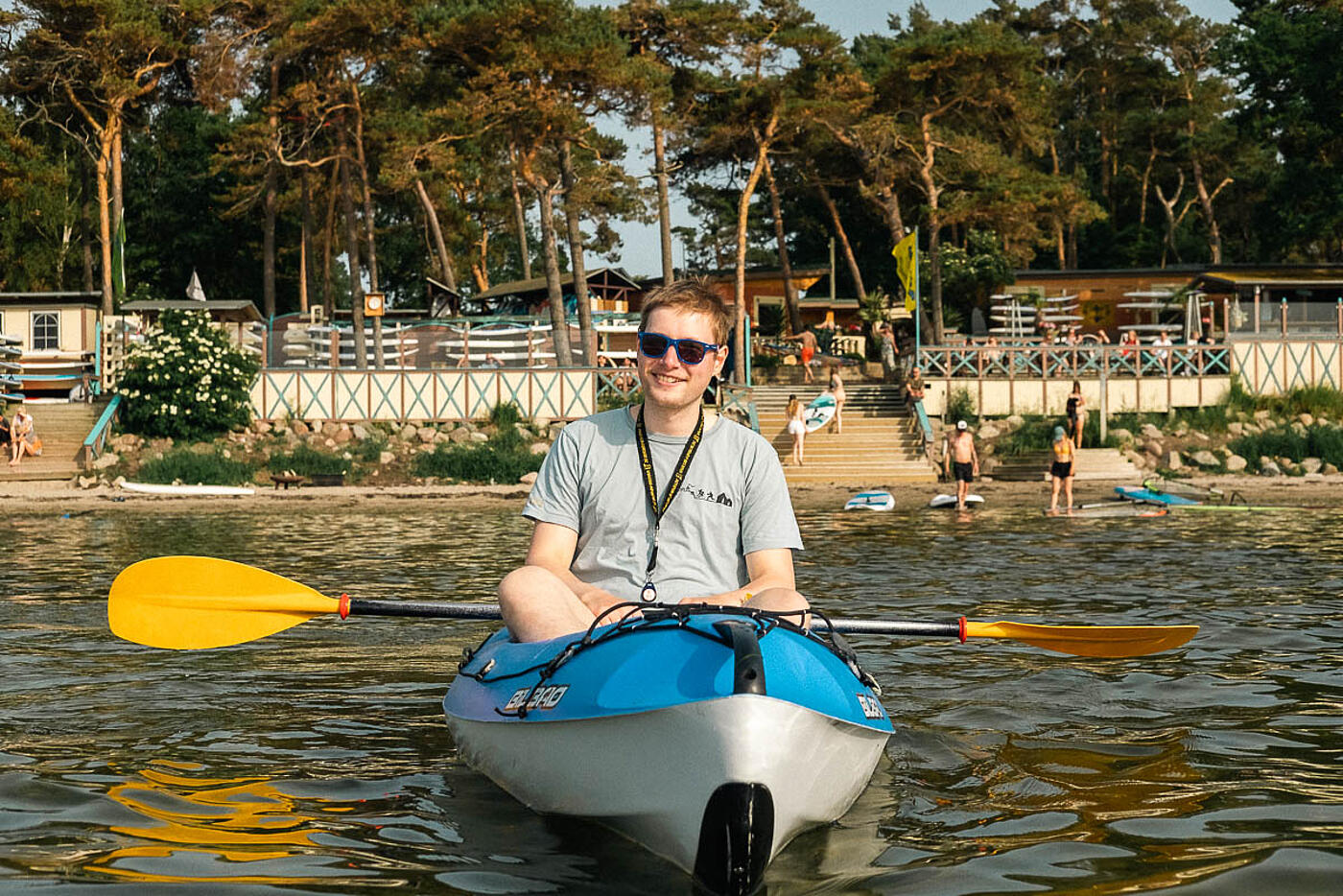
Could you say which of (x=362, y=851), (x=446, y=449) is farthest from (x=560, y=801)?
(x=446, y=449)

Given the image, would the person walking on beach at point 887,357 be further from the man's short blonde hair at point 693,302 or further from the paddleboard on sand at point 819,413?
the man's short blonde hair at point 693,302

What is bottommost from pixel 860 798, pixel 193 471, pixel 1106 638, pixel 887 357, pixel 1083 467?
pixel 1083 467

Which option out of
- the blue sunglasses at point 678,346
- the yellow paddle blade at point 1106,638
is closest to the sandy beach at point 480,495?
the yellow paddle blade at point 1106,638

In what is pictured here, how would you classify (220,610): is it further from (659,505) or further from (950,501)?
(950,501)

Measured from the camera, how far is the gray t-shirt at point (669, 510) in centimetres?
572

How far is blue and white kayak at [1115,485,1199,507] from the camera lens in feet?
78.8

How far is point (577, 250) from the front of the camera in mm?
36000

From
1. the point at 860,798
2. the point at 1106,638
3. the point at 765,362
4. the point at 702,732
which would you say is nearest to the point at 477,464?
the point at 765,362

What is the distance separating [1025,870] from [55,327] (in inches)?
1588

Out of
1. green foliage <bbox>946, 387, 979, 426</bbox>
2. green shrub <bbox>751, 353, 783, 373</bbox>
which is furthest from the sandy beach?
green shrub <bbox>751, 353, 783, 373</bbox>

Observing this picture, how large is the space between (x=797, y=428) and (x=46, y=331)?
22186mm

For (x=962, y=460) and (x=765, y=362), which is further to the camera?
(x=765, y=362)

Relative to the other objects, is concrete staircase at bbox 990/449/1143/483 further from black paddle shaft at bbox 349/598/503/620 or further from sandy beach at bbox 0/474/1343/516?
black paddle shaft at bbox 349/598/503/620

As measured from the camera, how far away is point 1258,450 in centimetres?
3066
